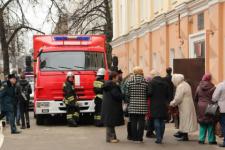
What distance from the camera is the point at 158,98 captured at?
14.2m

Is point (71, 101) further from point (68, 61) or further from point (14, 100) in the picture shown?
point (14, 100)

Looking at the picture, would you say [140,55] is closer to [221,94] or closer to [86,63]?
[86,63]

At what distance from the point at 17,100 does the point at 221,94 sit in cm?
767

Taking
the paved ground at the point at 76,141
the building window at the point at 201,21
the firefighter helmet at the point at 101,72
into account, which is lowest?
the paved ground at the point at 76,141

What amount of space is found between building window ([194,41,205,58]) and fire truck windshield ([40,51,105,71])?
3.32 meters

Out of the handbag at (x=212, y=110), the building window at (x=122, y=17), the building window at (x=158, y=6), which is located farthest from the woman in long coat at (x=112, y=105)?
the building window at (x=122, y=17)

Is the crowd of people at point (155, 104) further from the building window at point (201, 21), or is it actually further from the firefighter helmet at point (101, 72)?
A: the building window at point (201, 21)

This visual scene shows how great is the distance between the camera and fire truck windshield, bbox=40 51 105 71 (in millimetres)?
19969

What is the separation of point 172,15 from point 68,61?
562cm

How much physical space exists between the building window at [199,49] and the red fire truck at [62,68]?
3.20 m

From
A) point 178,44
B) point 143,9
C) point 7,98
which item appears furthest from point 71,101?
point 143,9

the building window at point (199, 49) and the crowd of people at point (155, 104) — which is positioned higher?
the building window at point (199, 49)

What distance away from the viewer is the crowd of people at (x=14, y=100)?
1703 centimetres

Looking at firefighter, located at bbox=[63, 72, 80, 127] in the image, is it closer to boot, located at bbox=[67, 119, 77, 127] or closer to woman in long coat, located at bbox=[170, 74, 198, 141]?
boot, located at bbox=[67, 119, 77, 127]
